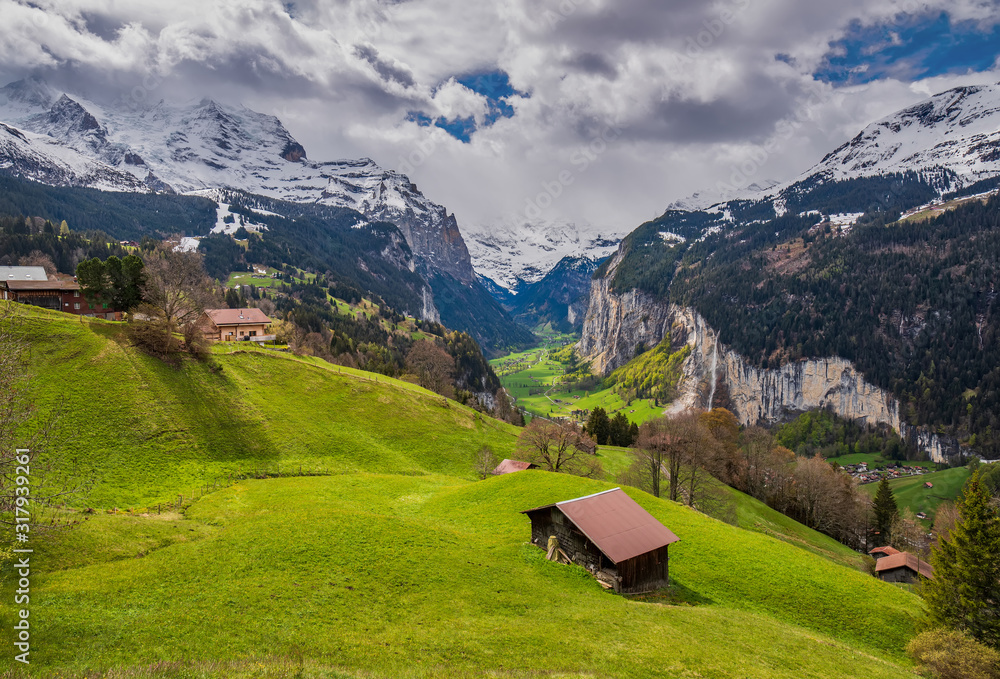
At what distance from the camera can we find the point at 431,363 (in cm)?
14562

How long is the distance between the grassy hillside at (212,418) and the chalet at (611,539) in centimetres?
2830

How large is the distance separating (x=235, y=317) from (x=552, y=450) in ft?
222

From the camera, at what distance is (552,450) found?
72500 millimetres

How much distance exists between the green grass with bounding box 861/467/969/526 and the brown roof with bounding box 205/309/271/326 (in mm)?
160774

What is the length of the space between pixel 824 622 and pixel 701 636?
581 inches

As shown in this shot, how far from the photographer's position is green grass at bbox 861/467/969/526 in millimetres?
142025

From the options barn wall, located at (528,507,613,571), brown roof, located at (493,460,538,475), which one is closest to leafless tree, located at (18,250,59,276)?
brown roof, located at (493,460,538,475)

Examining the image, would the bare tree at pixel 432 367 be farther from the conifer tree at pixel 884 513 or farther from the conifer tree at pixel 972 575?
the conifer tree at pixel 972 575

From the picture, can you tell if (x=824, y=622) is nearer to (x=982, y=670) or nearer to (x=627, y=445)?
(x=982, y=670)

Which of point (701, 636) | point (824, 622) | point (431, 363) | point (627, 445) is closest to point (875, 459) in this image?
point (627, 445)

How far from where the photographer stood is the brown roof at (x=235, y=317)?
311ft

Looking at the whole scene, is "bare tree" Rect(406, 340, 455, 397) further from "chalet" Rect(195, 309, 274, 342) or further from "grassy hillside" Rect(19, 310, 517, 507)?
"grassy hillside" Rect(19, 310, 517, 507)

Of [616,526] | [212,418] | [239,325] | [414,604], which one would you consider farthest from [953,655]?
[239,325]

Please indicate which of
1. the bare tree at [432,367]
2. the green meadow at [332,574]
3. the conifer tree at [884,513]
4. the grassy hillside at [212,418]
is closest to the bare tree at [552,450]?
the grassy hillside at [212,418]
